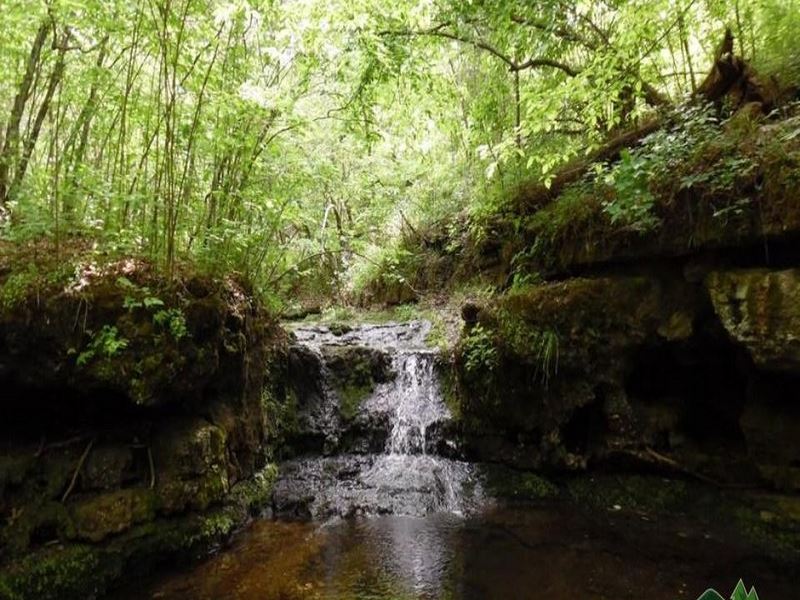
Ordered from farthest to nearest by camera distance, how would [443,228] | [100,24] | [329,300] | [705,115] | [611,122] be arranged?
[329,300]
[443,228]
[611,122]
[705,115]
[100,24]

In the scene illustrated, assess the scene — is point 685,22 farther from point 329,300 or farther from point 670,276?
point 329,300

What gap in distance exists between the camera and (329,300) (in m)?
13.5

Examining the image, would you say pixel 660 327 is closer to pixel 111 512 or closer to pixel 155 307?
pixel 155 307

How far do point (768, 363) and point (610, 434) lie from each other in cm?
191

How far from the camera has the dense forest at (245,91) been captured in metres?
4.89

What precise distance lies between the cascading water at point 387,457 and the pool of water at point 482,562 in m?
0.41

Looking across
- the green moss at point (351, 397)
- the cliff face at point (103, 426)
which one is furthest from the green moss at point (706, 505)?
the cliff face at point (103, 426)

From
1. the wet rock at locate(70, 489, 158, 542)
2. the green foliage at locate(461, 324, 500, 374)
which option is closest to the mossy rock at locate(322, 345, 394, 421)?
the green foliage at locate(461, 324, 500, 374)

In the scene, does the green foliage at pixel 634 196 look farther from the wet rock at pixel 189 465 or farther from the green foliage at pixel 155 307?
the wet rock at pixel 189 465

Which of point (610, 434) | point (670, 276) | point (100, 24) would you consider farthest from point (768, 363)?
point (100, 24)

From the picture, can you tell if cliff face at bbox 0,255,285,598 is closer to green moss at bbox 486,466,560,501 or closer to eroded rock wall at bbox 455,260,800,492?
green moss at bbox 486,466,560,501

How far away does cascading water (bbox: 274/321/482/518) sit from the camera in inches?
231

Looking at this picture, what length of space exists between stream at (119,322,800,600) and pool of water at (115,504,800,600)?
0.01m

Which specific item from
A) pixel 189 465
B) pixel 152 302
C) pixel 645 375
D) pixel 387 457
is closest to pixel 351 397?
pixel 387 457
